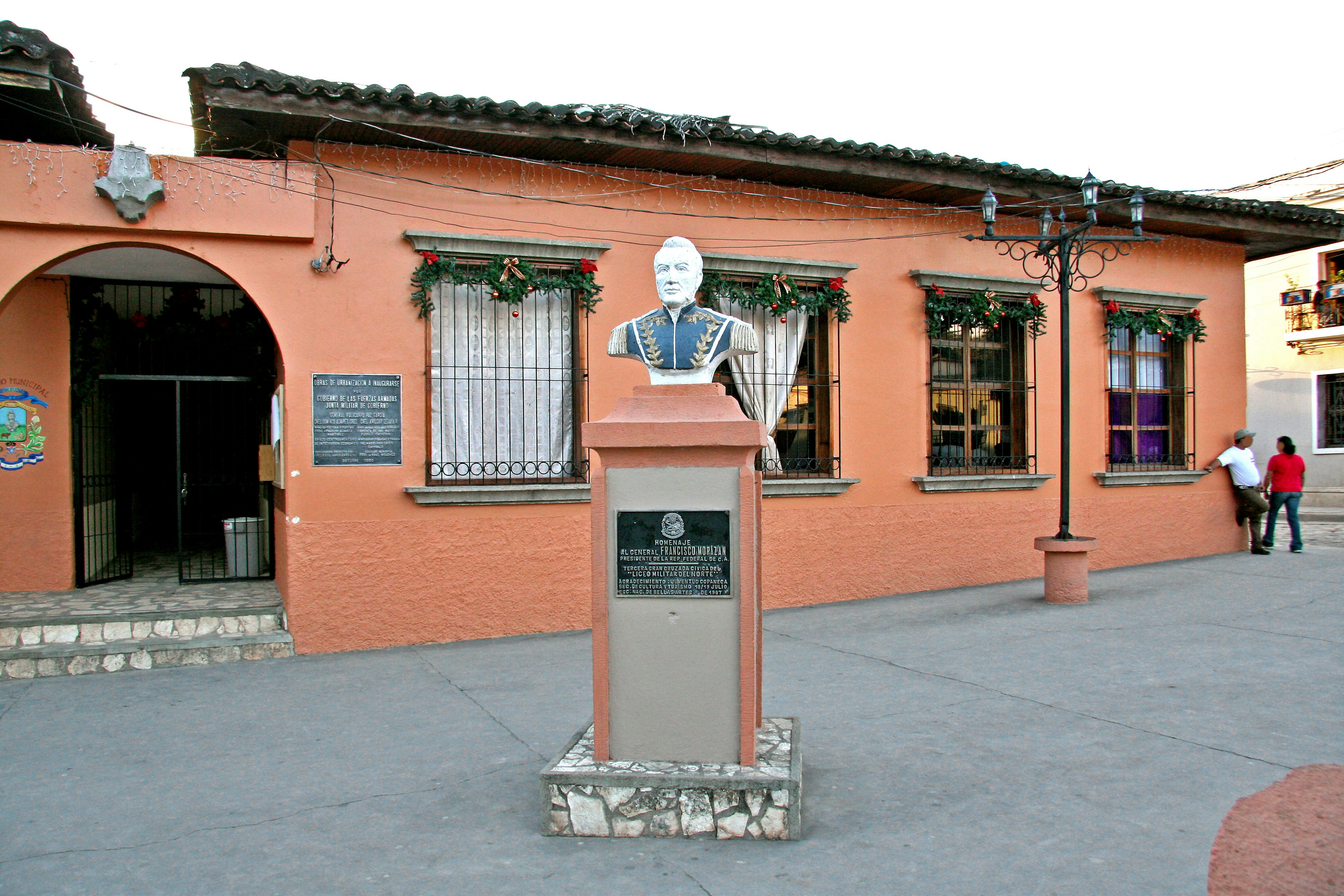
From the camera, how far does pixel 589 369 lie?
300 inches

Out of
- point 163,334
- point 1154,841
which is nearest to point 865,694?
point 1154,841

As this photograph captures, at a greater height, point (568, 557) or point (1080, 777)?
point (568, 557)

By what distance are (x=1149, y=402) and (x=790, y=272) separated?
4953 mm

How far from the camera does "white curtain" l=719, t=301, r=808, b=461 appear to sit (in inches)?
325

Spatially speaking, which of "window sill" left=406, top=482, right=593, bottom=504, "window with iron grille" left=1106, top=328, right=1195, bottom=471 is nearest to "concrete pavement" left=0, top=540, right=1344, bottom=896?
"window sill" left=406, top=482, right=593, bottom=504

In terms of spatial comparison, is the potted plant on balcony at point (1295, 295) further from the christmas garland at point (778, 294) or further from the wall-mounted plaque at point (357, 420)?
the wall-mounted plaque at point (357, 420)

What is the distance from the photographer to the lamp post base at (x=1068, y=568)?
7.83 m

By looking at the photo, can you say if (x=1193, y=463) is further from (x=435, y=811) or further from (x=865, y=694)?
(x=435, y=811)

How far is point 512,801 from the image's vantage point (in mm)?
3850

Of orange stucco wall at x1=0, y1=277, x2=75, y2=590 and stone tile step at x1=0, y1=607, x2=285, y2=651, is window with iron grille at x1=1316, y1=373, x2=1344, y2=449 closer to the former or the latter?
stone tile step at x1=0, y1=607, x2=285, y2=651

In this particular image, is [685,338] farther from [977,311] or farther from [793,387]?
[977,311]

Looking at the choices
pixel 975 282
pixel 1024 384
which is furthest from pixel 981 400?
pixel 975 282

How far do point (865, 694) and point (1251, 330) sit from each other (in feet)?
63.4

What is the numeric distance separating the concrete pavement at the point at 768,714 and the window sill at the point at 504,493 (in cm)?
109
